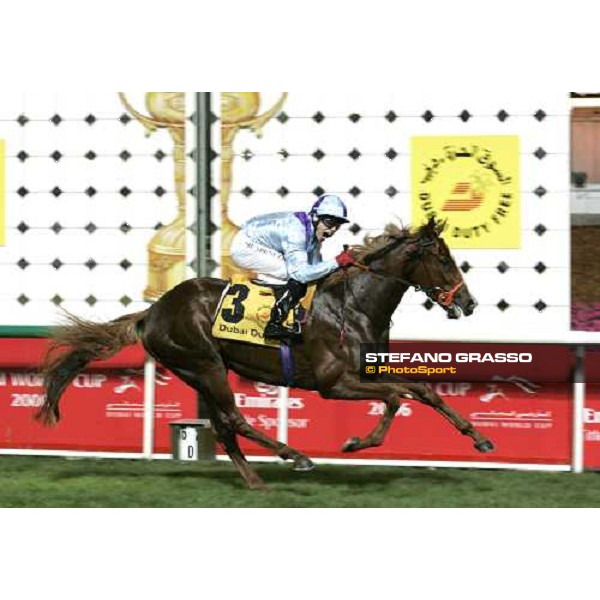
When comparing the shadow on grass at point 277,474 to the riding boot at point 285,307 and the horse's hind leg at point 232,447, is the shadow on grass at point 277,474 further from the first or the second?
the riding boot at point 285,307

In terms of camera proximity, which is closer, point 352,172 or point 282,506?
point 282,506

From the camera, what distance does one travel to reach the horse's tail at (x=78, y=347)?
859 centimetres

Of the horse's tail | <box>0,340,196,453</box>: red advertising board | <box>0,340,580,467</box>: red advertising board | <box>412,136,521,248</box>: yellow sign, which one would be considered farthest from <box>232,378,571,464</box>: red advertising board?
the horse's tail

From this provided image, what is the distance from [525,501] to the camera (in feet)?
25.4

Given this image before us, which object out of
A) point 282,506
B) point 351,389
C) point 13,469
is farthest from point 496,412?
point 13,469

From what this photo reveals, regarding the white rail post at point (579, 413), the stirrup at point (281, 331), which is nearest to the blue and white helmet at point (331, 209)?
the stirrup at point (281, 331)

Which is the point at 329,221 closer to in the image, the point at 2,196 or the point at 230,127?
the point at 230,127

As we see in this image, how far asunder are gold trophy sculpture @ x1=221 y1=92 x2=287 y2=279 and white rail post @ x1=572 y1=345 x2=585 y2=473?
2631 millimetres

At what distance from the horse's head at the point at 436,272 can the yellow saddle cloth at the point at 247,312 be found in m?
0.71

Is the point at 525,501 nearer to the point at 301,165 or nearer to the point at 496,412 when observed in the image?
the point at 496,412

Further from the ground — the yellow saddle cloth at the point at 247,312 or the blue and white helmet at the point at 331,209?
the blue and white helmet at the point at 331,209

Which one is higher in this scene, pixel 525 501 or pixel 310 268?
pixel 310 268

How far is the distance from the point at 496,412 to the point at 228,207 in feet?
8.46

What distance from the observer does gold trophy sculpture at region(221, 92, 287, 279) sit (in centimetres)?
935
